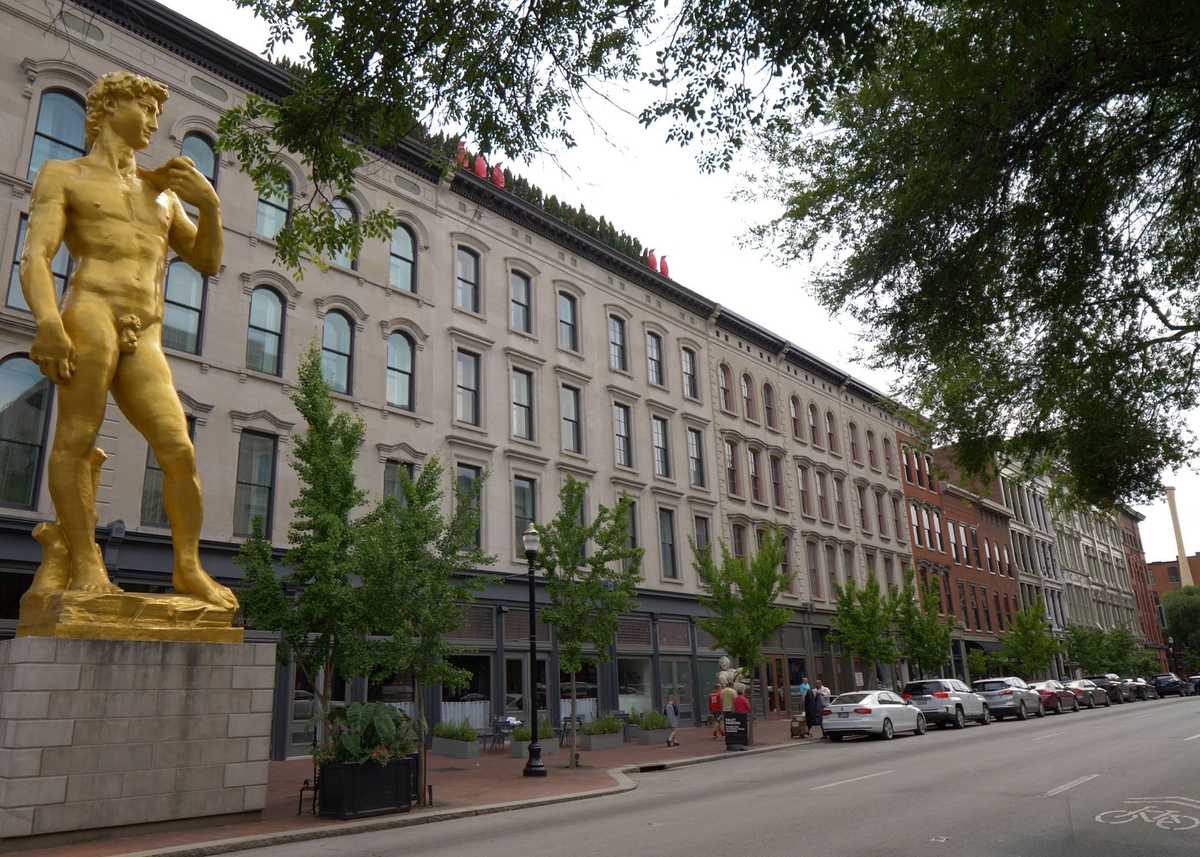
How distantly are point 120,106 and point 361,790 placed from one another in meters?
8.91

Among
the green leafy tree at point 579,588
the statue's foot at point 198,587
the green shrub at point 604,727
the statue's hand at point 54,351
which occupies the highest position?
the statue's hand at point 54,351

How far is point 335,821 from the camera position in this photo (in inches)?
455

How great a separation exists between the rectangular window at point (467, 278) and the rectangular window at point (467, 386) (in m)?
1.51

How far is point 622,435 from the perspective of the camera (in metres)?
31.0

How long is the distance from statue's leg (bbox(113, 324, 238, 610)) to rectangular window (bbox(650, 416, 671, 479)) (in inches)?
847

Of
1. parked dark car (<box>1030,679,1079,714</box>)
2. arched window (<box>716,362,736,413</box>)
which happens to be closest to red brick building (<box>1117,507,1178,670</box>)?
parked dark car (<box>1030,679,1079,714</box>)

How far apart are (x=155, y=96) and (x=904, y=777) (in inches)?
553

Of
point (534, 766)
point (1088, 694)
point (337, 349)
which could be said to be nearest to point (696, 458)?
point (337, 349)

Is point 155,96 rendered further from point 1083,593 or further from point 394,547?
point 1083,593

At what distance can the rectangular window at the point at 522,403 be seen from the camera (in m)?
27.1

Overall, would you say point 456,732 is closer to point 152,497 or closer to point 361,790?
point 152,497

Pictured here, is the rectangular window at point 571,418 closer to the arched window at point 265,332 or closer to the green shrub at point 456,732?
the arched window at point 265,332

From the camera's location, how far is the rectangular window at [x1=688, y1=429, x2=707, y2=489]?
33.7 meters

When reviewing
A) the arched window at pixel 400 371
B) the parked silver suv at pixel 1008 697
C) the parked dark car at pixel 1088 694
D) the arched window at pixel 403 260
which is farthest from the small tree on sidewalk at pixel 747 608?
the parked dark car at pixel 1088 694
